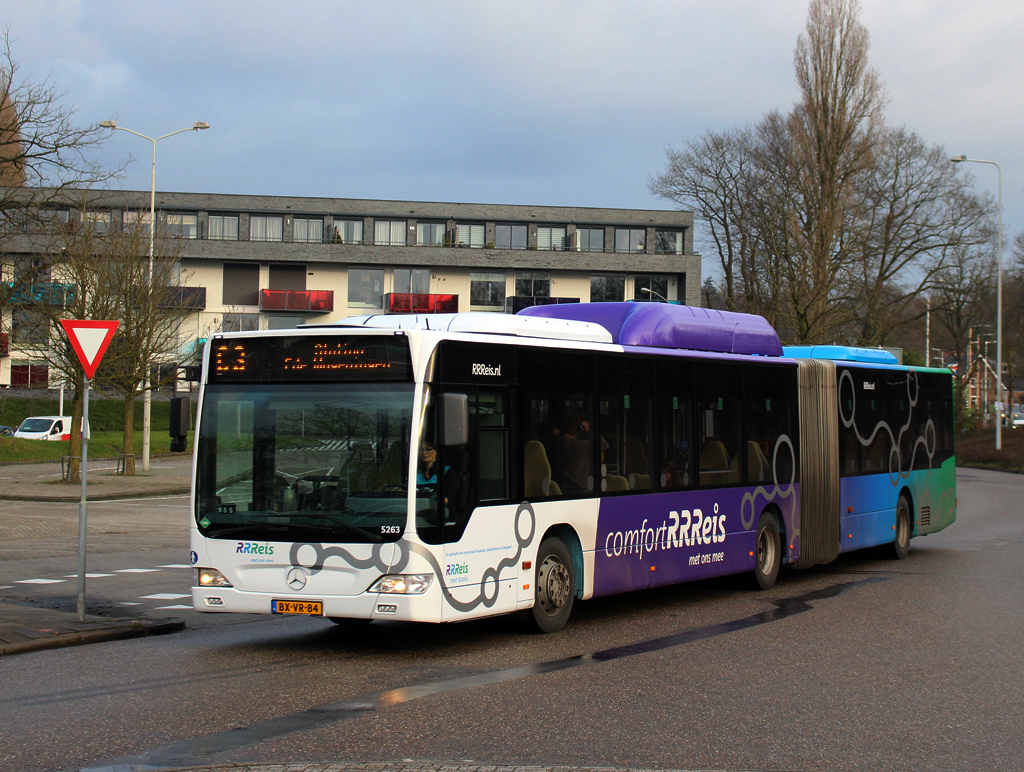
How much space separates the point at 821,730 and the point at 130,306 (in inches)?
1196

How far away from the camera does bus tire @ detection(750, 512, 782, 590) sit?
12.9m

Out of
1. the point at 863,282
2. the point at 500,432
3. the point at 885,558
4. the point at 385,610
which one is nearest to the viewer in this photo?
the point at 385,610

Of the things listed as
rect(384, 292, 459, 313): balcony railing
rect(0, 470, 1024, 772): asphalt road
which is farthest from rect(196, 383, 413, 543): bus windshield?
rect(384, 292, 459, 313): balcony railing

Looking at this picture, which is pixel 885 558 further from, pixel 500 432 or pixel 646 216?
pixel 646 216

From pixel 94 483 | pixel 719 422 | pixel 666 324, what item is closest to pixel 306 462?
pixel 666 324

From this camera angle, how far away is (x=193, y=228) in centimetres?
6775

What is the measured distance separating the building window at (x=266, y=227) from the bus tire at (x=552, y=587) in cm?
6127

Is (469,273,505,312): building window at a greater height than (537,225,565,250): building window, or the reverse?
(537,225,565,250): building window

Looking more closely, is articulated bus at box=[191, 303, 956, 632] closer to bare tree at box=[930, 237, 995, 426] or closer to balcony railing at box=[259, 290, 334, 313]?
bare tree at box=[930, 237, 995, 426]

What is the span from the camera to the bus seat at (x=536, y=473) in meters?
9.48

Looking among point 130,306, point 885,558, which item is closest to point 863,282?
point 130,306

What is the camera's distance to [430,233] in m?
70.4

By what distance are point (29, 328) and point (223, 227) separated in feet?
114

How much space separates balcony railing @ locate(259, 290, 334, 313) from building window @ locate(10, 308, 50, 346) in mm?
30786
